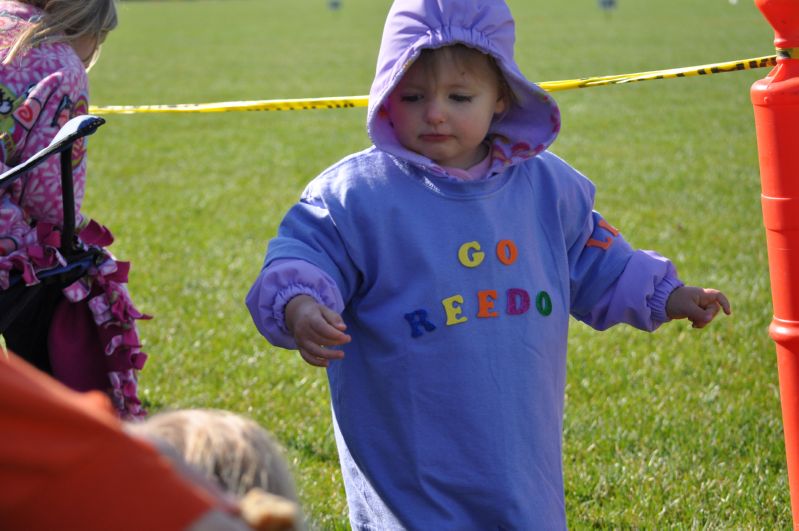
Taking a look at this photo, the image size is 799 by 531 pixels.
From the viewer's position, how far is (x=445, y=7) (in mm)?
2658

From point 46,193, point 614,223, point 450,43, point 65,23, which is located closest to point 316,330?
point 450,43

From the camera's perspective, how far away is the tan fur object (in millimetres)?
1345

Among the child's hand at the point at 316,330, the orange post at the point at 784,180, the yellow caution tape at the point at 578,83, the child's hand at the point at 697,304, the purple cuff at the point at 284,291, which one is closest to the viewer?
the child's hand at the point at 316,330

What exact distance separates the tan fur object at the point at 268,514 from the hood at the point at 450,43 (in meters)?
1.41

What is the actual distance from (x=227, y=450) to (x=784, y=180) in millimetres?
1763

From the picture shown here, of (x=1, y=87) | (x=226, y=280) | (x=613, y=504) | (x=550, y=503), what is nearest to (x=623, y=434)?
(x=613, y=504)

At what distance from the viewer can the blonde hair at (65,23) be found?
332 centimetres

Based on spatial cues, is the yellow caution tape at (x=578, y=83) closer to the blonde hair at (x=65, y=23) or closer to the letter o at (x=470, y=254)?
the blonde hair at (x=65, y=23)

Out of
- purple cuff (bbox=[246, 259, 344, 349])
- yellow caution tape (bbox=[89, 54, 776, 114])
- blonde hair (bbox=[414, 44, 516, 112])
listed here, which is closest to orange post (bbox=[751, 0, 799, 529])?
yellow caution tape (bbox=[89, 54, 776, 114])

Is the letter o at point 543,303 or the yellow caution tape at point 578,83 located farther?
the yellow caution tape at point 578,83

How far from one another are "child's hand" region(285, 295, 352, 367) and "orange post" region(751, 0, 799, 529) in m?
1.18

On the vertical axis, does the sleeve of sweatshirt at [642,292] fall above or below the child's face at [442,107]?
below

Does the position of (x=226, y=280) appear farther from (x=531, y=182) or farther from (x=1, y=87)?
(x=531, y=182)

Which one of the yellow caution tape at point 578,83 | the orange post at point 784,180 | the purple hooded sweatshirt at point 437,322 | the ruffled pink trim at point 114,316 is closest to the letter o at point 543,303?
the purple hooded sweatshirt at point 437,322
